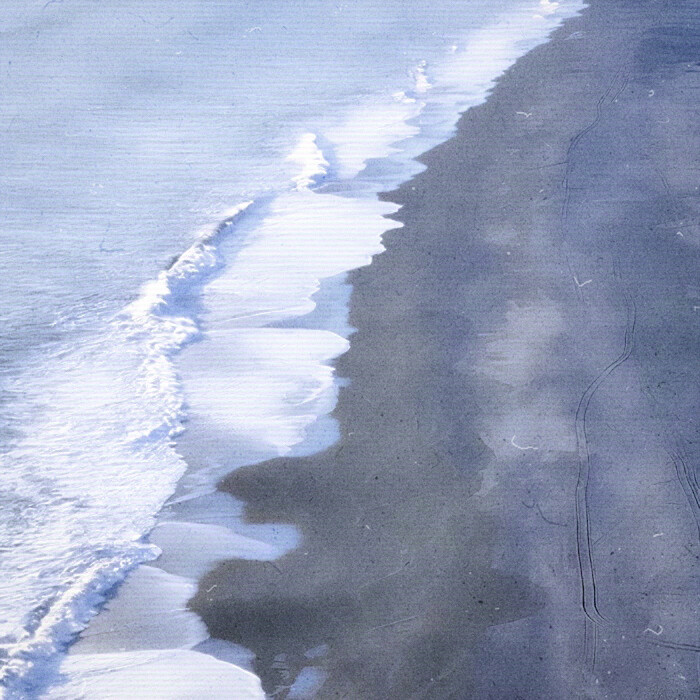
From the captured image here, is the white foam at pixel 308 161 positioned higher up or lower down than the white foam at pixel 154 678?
higher up

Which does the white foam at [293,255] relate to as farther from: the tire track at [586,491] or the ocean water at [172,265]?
the tire track at [586,491]

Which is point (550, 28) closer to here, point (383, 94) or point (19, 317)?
point (383, 94)

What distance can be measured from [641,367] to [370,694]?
161 inches

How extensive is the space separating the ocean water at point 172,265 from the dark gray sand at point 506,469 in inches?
13.4

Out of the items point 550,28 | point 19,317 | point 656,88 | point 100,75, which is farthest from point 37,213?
point 550,28

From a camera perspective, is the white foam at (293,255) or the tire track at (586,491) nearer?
the tire track at (586,491)

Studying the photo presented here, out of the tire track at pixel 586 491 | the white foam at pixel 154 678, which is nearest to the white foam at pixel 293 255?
the tire track at pixel 586 491

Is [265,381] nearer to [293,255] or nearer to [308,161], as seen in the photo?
[293,255]

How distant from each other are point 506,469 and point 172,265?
5.14 metres

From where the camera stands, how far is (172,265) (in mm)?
10250

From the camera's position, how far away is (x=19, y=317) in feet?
30.6

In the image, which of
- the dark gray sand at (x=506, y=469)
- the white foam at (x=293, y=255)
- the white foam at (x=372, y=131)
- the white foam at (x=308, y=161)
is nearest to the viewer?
the dark gray sand at (x=506, y=469)

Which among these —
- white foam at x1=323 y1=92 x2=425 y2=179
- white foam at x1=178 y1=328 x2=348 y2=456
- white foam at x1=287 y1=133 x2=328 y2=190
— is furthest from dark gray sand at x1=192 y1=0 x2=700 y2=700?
white foam at x1=323 y1=92 x2=425 y2=179

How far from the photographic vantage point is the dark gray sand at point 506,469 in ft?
18.1
